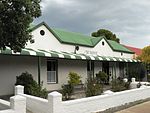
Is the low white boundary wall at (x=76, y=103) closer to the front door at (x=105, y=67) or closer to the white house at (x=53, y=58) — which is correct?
the white house at (x=53, y=58)

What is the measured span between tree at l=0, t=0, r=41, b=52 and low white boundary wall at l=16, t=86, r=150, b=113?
2330mm

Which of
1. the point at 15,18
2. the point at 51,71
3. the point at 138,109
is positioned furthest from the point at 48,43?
the point at 15,18

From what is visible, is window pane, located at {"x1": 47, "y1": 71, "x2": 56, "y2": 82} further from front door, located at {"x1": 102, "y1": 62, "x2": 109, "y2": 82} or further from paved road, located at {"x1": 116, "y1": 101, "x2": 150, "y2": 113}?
front door, located at {"x1": 102, "y1": 62, "x2": 109, "y2": 82}

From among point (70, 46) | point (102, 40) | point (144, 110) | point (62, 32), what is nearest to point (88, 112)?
point (144, 110)

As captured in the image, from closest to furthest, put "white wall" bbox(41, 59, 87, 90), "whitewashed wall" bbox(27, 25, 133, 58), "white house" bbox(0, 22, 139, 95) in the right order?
"white house" bbox(0, 22, 139, 95) → "whitewashed wall" bbox(27, 25, 133, 58) → "white wall" bbox(41, 59, 87, 90)

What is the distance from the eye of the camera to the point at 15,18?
8703mm

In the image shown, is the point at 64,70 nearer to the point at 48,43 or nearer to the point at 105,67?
the point at 48,43

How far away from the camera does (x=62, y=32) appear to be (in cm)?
2434

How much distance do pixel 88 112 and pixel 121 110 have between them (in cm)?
196

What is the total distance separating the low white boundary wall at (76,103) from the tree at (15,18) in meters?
2.33

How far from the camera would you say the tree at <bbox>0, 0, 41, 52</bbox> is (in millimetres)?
8578

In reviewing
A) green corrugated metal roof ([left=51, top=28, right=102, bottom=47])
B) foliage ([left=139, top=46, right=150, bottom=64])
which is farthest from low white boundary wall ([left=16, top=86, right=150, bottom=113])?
foliage ([left=139, top=46, right=150, bottom=64])

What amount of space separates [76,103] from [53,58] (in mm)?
9162

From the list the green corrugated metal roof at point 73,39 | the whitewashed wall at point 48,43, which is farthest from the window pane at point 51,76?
the green corrugated metal roof at point 73,39
